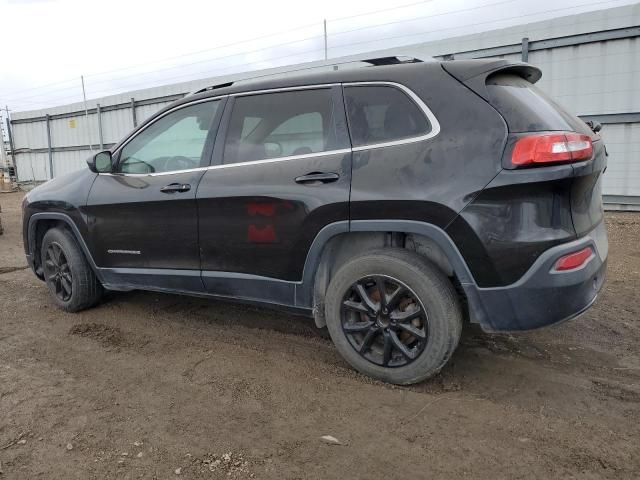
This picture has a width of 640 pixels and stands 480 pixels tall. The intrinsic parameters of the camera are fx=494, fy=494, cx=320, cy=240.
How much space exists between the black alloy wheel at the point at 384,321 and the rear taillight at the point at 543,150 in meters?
0.91

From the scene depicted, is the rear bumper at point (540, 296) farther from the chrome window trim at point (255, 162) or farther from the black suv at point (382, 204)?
the chrome window trim at point (255, 162)

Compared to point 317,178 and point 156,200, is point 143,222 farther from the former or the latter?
point 317,178

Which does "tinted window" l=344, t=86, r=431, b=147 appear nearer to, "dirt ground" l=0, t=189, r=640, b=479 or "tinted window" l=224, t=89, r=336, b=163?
"tinted window" l=224, t=89, r=336, b=163

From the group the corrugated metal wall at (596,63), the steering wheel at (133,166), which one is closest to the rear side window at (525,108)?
the steering wheel at (133,166)

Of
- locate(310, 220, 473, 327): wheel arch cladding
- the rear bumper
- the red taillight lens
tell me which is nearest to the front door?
locate(310, 220, 473, 327): wheel arch cladding

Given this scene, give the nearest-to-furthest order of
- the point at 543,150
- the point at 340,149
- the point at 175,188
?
the point at 543,150, the point at 340,149, the point at 175,188

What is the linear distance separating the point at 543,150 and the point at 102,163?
3251mm

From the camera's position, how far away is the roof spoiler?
2645 millimetres

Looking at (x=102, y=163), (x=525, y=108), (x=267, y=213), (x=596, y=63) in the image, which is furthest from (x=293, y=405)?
(x=596, y=63)

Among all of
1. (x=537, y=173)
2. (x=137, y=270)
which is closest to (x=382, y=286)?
(x=537, y=173)

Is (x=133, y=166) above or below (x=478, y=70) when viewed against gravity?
below

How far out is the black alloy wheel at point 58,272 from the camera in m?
4.41

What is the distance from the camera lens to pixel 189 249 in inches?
141

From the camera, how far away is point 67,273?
14.5 feet
